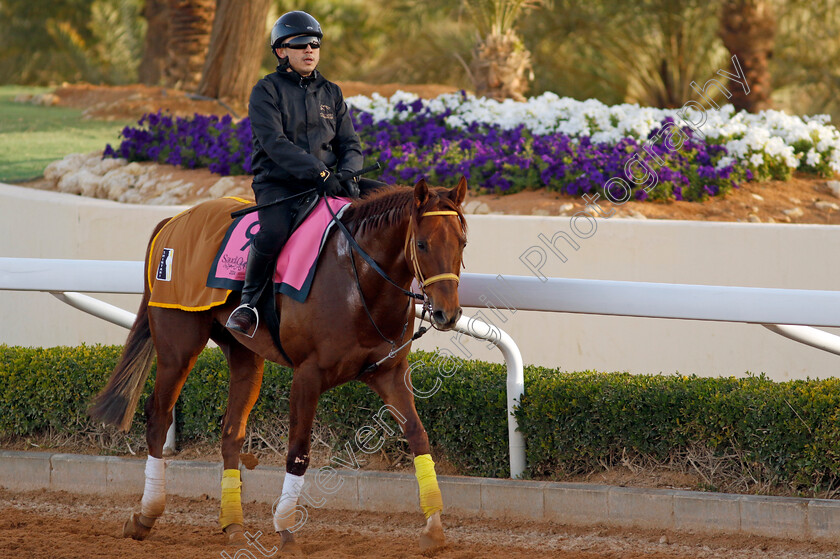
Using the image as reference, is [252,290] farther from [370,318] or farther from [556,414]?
[556,414]

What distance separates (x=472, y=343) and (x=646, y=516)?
9.90ft

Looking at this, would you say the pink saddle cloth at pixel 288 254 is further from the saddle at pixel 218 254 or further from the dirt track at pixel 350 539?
the dirt track at pixel 350 539

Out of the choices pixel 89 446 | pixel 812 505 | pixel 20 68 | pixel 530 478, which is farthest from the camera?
pixel 20 68

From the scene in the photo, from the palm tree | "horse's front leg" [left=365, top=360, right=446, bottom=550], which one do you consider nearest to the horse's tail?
"horse's front leg" [left=365, top=360, right=446, bottom=550]

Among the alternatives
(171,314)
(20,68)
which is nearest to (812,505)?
(171,314)

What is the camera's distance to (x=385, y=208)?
453 cm

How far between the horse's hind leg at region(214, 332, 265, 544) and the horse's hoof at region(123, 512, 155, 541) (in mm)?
374

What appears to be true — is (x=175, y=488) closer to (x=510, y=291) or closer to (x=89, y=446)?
(x=89, y=446)

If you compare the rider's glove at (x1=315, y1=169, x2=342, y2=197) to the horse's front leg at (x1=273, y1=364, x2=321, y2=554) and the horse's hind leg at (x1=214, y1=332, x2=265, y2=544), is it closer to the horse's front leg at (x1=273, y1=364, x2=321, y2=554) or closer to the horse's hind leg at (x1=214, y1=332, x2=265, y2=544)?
the horse's front leg at (x1=273, y1=364, x2=321, y2=554)

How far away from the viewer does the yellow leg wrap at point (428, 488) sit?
445cm

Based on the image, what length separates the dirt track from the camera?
460 cm

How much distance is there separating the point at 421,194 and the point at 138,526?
2.39m

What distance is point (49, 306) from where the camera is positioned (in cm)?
870

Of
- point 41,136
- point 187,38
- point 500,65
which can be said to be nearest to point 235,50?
point 41,136
